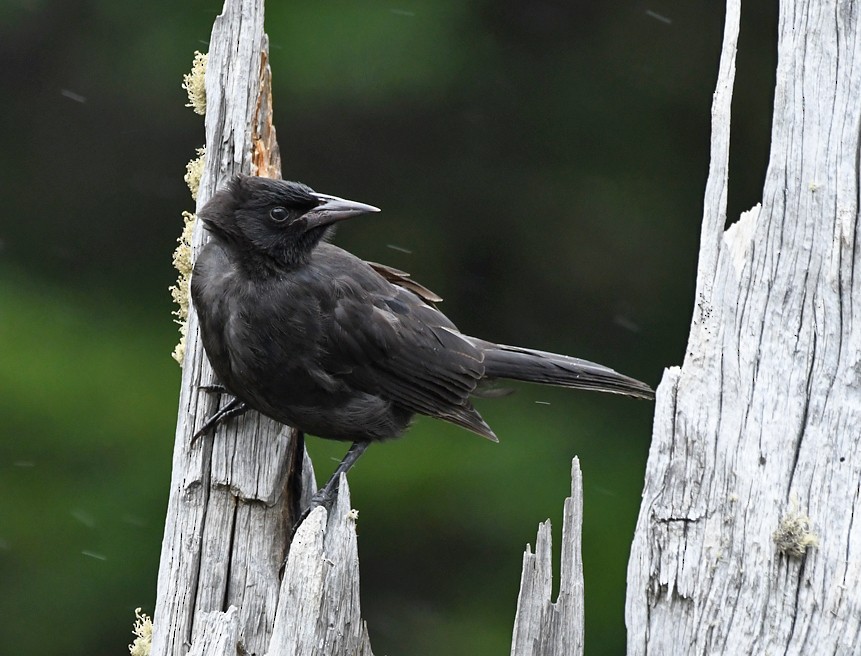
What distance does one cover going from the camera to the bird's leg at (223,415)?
367cm

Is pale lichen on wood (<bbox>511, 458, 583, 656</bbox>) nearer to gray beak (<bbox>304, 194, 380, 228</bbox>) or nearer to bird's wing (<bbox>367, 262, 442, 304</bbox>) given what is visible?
gray beak (<bbox>304, 194, 380, 228</bbox>)

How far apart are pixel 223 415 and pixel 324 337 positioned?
0.52 meters

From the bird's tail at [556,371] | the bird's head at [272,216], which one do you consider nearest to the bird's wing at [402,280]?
the bird's tail at [556,371]

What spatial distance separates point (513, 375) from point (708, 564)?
1.74 m

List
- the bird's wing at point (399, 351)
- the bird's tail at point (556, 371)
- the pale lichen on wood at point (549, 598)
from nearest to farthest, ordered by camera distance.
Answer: the pale lichen on wood at point (549, 598) < the bird's wing at point (399, 351) < the bird's tail at point (556, 371)

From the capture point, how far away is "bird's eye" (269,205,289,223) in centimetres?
388

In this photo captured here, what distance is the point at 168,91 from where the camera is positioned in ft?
23.4

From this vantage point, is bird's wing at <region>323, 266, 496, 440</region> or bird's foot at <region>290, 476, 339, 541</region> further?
bird's wing at <region>323, 266, 496, 440</region>

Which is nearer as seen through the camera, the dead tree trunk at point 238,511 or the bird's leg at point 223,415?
the dead tree trunk at point 238,511

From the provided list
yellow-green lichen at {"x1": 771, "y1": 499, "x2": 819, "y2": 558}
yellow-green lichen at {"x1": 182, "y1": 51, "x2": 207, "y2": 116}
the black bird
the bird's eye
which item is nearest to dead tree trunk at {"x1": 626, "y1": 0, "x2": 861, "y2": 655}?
yellow-green lichen at {"x1": 771, "y1": 499, "x2": 819, "y2": 558}

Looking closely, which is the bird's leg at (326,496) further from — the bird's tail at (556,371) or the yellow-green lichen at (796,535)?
the yellow-green lichen at (796,535)

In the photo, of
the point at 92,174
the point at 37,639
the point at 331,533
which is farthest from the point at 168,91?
the point at 331,533

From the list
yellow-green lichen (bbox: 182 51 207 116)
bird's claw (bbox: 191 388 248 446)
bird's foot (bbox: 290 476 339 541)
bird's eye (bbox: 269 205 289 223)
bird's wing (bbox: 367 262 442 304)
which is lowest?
bird's foot (bbox: 290 476 339 541)

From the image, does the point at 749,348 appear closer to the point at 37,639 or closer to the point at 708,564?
the point at 708,564
